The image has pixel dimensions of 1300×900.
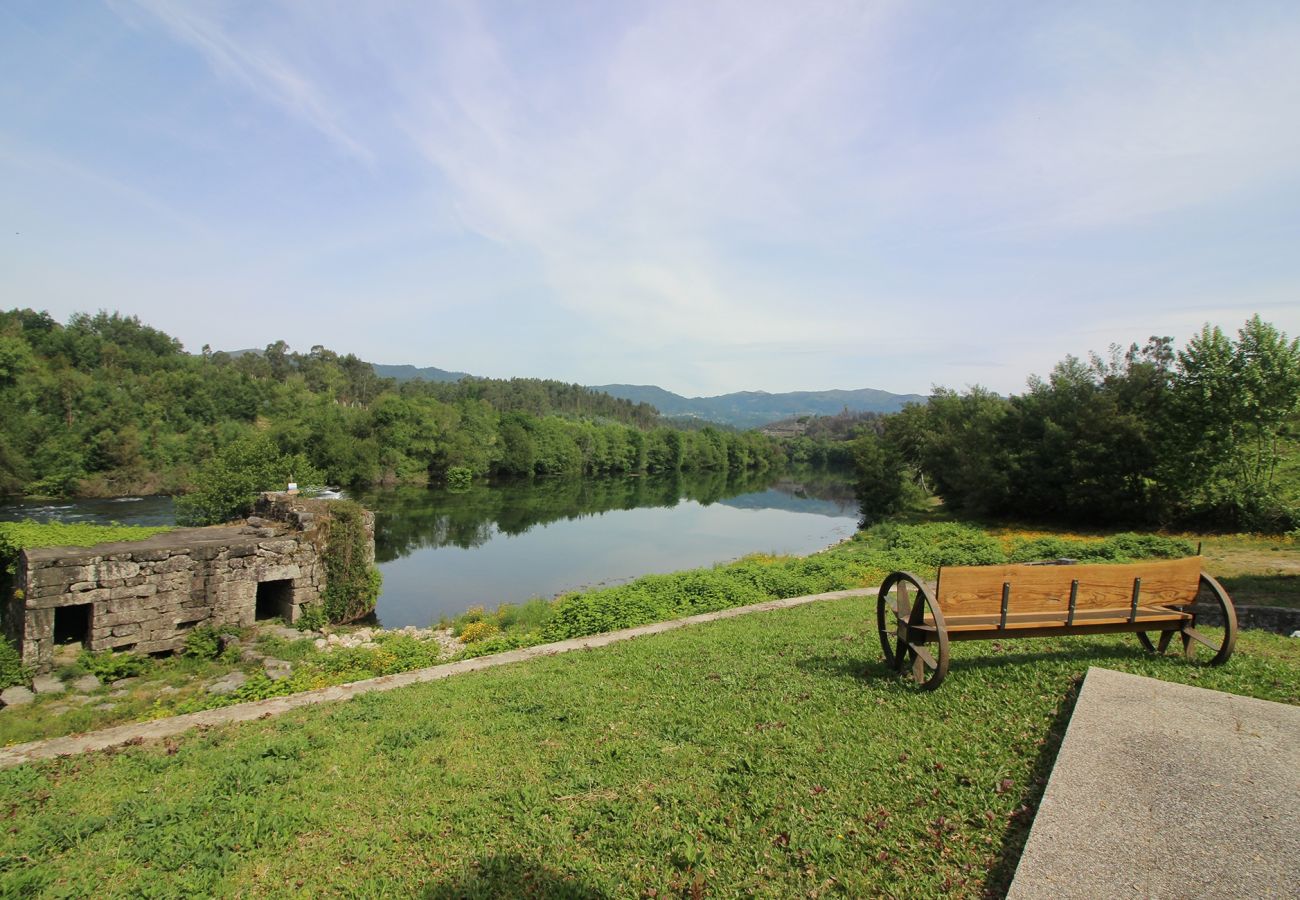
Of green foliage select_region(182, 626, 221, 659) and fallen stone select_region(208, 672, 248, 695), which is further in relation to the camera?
green foliage select_region(182, 626, 221, 659)

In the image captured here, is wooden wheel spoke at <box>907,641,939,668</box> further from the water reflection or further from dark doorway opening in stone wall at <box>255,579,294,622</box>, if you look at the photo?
the water reflection

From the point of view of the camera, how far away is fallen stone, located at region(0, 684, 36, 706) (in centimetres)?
1002

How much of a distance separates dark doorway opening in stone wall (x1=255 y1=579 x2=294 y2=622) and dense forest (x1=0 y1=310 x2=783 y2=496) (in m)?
8.91

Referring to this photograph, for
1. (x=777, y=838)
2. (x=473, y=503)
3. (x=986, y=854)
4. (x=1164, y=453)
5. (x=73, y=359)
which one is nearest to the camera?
(x=986, y=854)

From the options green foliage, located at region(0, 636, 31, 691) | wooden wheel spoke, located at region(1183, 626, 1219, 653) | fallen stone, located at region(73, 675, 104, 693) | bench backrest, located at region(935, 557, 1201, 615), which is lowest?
fallen stone, located at region(73, 675, 104, 693)

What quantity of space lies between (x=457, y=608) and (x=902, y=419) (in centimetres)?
3772

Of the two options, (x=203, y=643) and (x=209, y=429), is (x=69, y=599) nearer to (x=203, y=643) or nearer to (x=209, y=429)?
(x=203, y=643)

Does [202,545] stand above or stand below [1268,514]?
below

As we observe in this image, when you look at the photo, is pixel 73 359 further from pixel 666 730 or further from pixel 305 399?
pixel 666 730

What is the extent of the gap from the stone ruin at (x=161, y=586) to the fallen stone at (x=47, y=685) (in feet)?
0.85

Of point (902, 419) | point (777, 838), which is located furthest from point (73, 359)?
point (777, 838)

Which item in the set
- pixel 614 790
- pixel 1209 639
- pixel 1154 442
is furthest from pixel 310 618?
pixel 1154 442

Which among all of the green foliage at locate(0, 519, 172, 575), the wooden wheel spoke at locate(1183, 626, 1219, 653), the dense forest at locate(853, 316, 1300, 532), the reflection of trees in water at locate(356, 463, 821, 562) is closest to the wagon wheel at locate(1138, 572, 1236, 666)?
the wooden wheel spoke at locate(1183, 626, 1219, 653)

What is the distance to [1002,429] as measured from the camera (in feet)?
108
